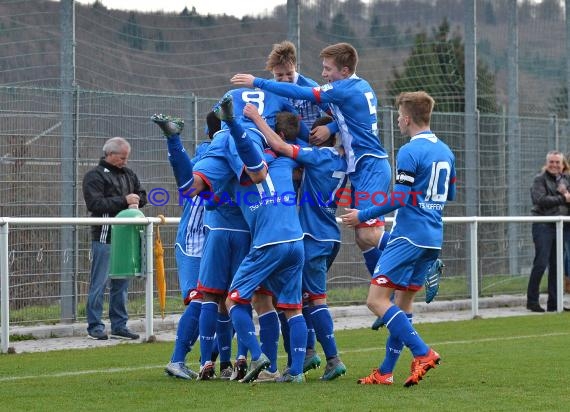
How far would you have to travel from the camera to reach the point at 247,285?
873cm

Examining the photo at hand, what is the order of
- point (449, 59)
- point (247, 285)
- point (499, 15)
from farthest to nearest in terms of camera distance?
point (499, 15)
point (449, 59)
point (247, 285)

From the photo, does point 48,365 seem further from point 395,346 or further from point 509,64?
point 509,64

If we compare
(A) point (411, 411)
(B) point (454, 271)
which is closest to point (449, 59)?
(B) point (454, 271)

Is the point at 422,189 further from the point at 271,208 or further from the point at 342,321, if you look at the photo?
the point at 342,321

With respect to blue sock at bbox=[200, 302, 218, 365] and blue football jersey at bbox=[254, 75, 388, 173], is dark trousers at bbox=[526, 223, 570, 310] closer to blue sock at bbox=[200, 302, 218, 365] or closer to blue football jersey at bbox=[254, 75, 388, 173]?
blue football jersey at bbox=[254, 75, 388, 173]

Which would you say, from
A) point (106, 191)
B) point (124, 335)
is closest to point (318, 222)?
point (124, 335)

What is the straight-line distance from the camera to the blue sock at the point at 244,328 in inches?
344

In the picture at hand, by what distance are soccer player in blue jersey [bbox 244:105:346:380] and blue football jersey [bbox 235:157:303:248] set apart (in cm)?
27

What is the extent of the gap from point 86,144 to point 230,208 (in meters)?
5.63

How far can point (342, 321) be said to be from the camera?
50.2 feet

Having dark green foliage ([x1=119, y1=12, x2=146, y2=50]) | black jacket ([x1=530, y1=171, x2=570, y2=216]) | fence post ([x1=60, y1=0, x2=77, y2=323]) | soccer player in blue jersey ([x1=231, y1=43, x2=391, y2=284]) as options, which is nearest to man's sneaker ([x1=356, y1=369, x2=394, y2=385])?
soccer player in blue jersey ([x1=231, y1=43, x2=391, y2=284])

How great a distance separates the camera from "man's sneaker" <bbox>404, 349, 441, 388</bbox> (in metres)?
8.40

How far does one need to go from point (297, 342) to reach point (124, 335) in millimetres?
4526

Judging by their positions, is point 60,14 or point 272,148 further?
point 60,14
